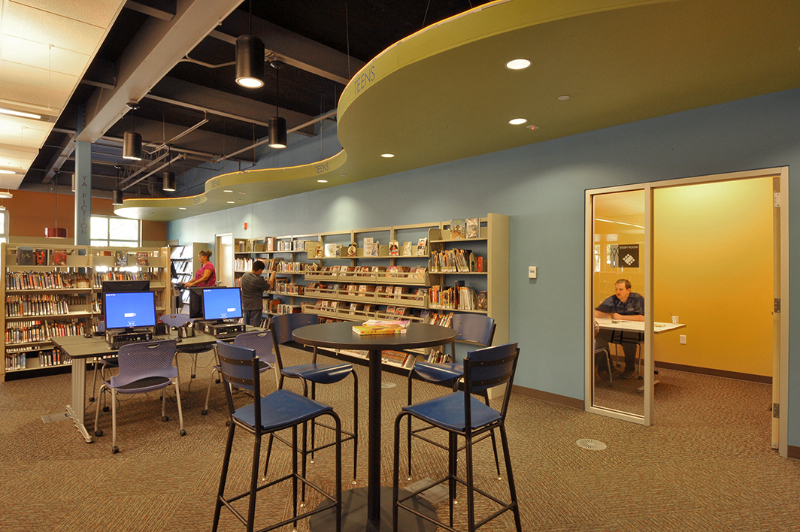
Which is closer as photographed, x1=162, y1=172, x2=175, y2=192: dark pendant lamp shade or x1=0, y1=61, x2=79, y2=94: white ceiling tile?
x1=0, y1=61, x2=79, y2=94: white ceiling tile

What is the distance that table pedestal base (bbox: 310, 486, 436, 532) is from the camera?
2.56 metres

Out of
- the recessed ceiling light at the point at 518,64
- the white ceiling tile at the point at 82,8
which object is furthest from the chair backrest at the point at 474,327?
the white ceiling tile at the point at 82,8

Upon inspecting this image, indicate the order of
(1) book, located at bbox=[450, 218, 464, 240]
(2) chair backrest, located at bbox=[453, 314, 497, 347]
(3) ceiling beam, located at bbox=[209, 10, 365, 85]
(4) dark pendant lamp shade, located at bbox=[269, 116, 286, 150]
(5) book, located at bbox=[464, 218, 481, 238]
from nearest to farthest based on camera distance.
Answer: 1. (2) chair backrest, located at bbox=[453, 314, 497, 347]
2. (3) ceiling beam, located at bbox=[209, 10, 365, 85]
3. (5) book, located at bbox=[464, 218, 481, 238]
4. (1) book, located at bbox=[450, 218, 464, 240]
5. (4) dark pendant lamp shade, located at bbox=[269, 116, 286, 150]

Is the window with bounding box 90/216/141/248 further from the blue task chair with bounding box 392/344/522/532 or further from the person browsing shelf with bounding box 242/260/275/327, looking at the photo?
the blue task chair with bounding box 392/344/522/532

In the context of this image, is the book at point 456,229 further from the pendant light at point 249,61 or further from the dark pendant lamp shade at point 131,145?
the dark pendant lamp shade at point 131,145

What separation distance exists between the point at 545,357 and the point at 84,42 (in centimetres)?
571

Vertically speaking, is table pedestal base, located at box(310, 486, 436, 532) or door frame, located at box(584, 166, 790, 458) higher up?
door frame, located at box(584, 166, 790, 458)

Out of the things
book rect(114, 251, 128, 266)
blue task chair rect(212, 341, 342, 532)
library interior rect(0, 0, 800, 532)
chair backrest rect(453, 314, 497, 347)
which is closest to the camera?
blue task chair rect(212, 341, 342, 532)

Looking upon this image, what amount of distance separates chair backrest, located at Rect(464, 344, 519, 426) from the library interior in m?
0.01

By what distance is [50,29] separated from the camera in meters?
3.88

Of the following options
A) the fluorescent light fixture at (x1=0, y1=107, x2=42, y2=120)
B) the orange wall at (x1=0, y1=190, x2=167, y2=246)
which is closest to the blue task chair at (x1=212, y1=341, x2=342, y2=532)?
the fluorescent light fixture at (x1=0, y1=107, x2=42, y2=120)

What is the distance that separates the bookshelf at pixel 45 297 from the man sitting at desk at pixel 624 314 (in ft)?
22.2

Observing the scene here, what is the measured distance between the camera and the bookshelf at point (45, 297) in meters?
5.91

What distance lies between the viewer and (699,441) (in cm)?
393
